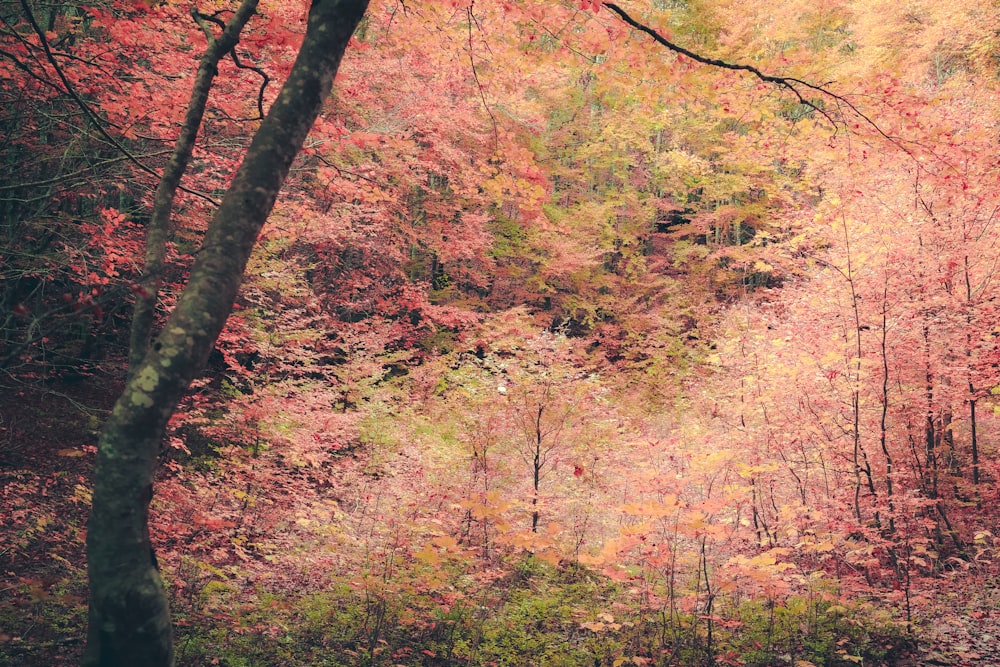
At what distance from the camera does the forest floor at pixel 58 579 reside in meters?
4.59

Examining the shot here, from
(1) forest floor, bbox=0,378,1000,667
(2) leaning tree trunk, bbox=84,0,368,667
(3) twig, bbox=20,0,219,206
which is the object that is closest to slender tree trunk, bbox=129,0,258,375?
(3) twig, bbox=20,0,219,206

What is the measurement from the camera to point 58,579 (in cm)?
550

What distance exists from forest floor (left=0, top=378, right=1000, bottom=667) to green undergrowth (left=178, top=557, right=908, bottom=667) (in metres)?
0.66

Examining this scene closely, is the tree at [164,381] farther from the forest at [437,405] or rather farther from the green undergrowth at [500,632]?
the green undergrowth at [500,632]

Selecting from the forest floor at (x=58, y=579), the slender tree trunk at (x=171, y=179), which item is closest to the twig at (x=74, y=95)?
the slender tree trunk at (x=171, y=179)

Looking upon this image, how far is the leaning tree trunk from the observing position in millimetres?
2264

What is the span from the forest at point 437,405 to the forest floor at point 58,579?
0.14ft

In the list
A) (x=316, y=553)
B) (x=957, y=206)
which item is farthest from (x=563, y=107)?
(x=316, y=553)

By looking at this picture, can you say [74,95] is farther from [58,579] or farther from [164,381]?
[58,579]

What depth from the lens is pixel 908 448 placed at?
7.92 meters

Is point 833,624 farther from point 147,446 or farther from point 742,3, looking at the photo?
point 742,3

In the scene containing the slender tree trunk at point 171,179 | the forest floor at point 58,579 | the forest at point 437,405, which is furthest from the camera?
the forest floor at point 58,579

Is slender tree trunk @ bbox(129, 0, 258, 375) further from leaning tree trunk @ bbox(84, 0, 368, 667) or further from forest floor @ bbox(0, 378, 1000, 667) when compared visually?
forest floor @ bbox(0, 378, 1000, 667)

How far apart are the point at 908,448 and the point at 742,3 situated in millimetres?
16631
